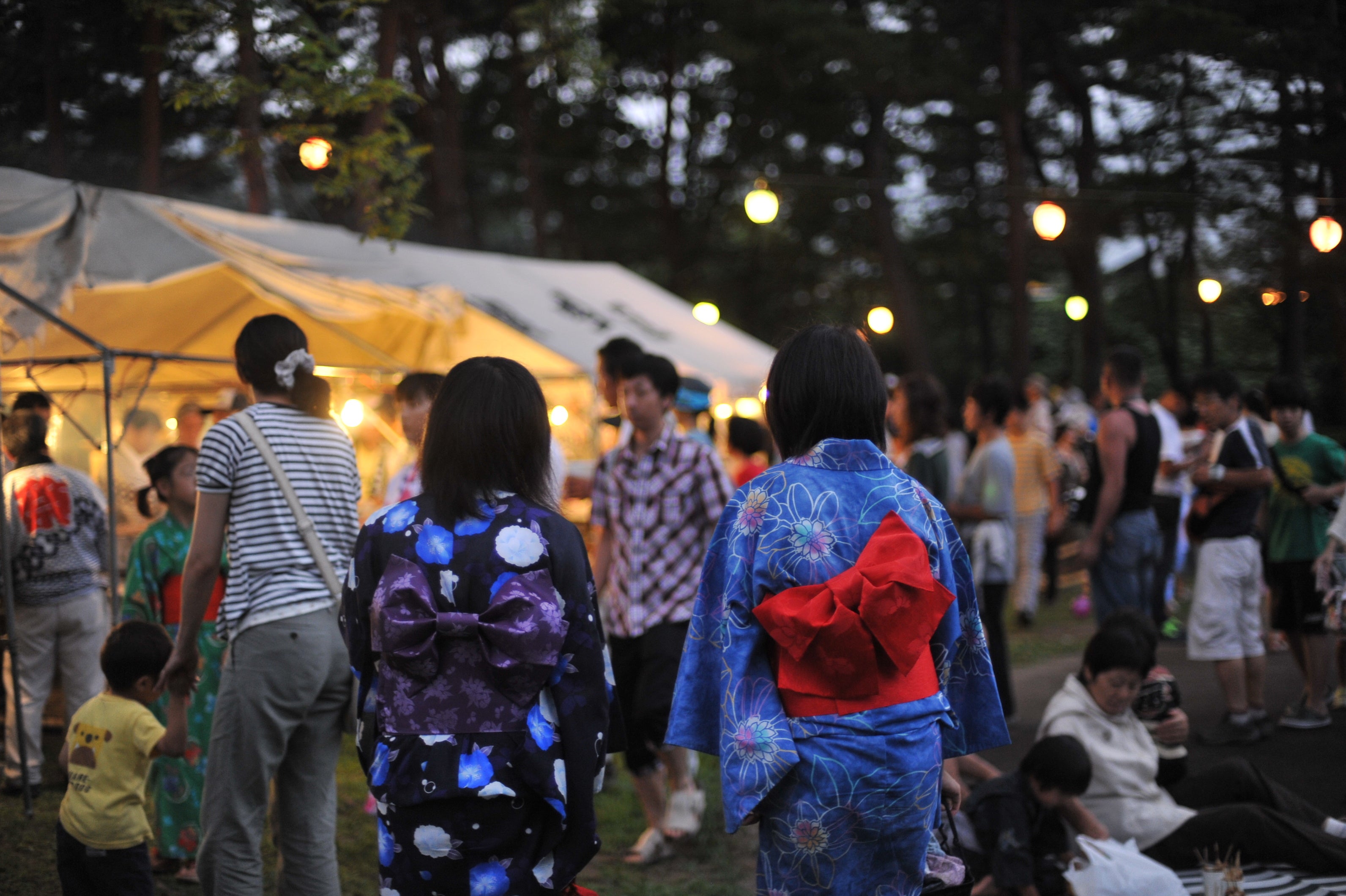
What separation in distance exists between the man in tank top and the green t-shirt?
635 mm

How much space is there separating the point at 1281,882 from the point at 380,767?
3.24 m

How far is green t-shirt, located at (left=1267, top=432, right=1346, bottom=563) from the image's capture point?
18.8 ft

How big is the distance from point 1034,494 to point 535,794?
802cm

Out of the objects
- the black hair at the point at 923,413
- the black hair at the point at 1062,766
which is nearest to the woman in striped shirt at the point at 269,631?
the black hair at the point at 1062,766

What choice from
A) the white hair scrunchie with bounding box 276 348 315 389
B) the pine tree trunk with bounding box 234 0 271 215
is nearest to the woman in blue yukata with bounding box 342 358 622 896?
the white hair scrunchie with bounding box 276 348 315 389

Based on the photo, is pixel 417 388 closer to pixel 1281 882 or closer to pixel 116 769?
pixel 116 769

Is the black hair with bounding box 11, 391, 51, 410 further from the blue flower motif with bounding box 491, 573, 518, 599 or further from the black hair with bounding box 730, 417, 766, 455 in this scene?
the blue flower motif with bounding box 491, 573, 518, 599

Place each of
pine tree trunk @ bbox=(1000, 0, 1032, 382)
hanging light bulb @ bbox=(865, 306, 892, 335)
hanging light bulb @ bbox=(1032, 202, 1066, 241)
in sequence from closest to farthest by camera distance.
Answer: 1. hanging light bulb @ bbox=(1032, 202, 1066, 241)
2. pine tree trunk @ bbox=(1000, 0, 1032, 382)
3. hanging light bulb @ bbox=(865, 306, 892, 335)

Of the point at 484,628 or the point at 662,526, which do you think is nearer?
the point at 484,628

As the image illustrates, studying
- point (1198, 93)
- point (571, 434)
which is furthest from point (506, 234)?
point (1198, 93)

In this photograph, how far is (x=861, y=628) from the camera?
81.4 inches

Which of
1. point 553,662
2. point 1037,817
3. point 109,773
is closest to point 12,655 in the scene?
point 109,773

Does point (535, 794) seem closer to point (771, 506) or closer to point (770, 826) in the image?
point (770, 826)

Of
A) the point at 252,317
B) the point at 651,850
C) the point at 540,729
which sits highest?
the point at 252,317
